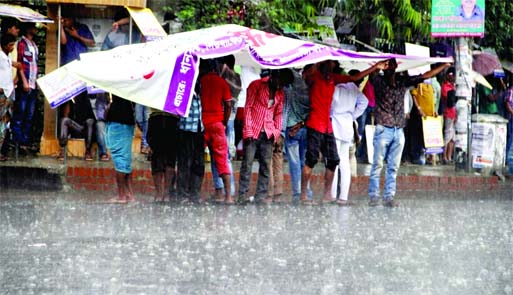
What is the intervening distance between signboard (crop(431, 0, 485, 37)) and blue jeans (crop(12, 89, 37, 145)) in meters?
6.24

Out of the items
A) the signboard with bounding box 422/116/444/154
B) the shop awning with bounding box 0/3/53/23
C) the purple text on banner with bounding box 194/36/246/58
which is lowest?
the signboard with bounding box 422/116/444/154

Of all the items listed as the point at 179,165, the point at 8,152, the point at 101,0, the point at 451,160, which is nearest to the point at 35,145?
the point at 8,152

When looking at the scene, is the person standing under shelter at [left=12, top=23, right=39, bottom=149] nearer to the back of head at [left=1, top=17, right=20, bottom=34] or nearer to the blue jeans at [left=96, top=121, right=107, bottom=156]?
the back of head at [left=1, top=17, right=20, bottom=34]

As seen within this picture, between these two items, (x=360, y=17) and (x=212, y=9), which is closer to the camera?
(x=212, y=9)

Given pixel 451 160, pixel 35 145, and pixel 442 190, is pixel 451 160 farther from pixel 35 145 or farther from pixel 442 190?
pixel 35 145

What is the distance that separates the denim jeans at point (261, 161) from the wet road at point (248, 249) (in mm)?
620

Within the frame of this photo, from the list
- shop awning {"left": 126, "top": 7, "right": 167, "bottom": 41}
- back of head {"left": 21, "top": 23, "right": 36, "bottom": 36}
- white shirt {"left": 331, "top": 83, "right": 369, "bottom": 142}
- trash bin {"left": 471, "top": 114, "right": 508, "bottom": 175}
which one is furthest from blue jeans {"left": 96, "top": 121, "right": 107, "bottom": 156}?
trash bin {"left": 471, "top": 114, "right": 508, "bottom": 175}

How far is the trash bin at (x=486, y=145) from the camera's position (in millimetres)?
19156

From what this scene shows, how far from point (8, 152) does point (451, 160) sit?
27.0ft

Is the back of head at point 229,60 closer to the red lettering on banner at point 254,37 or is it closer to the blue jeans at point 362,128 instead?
the red lettering on banner at point 254,37

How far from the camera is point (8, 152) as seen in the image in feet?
56.1

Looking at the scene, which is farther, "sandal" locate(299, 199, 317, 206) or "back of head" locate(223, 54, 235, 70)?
"back of head" locate(223, 54, 235, 70)

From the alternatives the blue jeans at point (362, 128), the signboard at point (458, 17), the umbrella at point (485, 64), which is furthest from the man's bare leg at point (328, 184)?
the umbrella at point (485, 64)

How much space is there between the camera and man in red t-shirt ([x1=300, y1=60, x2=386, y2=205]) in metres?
14.4
